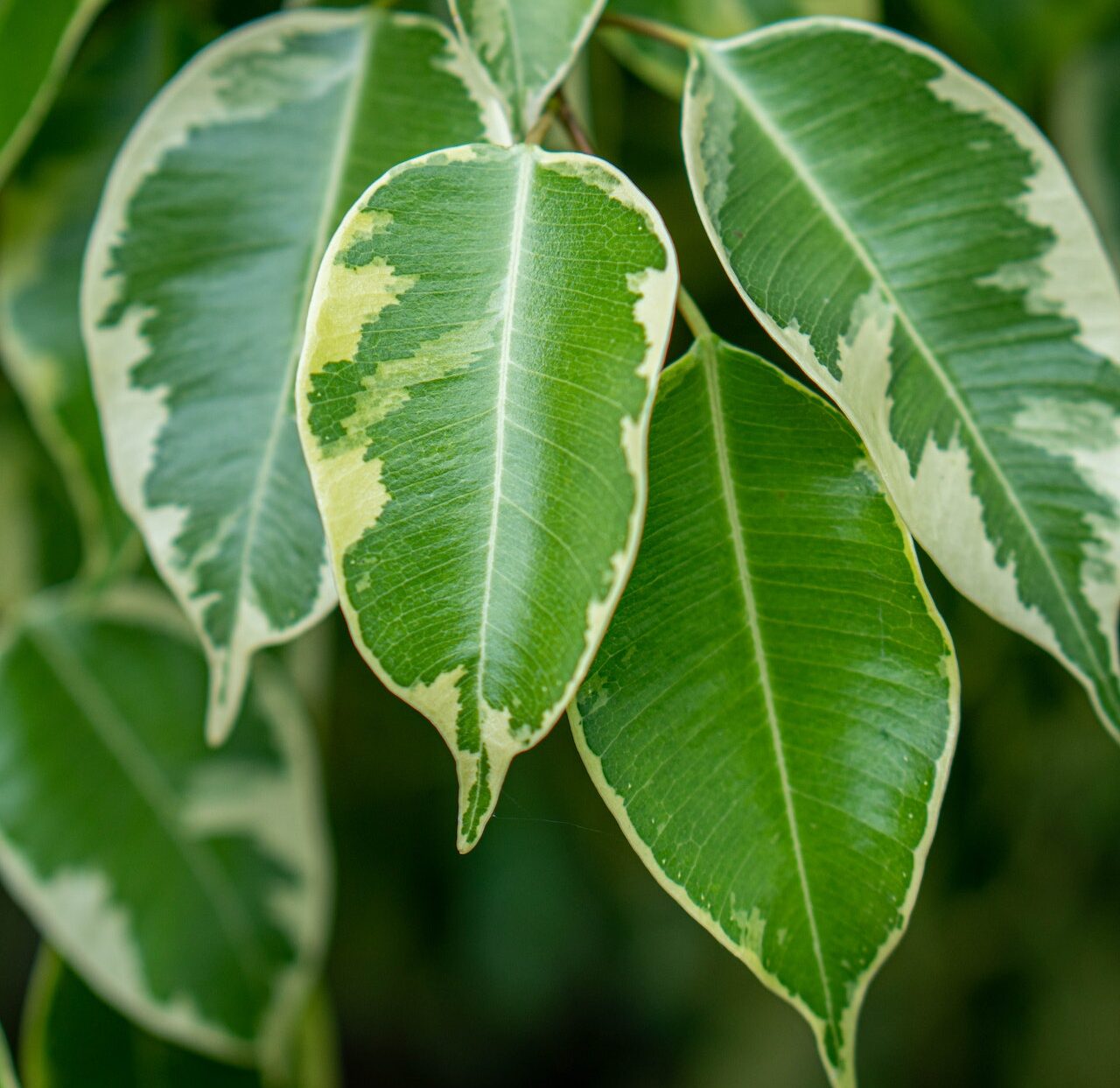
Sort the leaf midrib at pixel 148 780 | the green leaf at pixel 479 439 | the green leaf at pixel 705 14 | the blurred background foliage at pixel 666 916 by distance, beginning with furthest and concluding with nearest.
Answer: the blurred background foliage at pixel 666 916
the leaf midrib at pixel 148 780
the green leaf at pixel 705 14
the green leaf at pixel 479 439

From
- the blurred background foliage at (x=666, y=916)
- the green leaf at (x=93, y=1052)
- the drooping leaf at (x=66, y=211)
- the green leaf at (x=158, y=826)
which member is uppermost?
the drooping leaf at (x=66, y=211)

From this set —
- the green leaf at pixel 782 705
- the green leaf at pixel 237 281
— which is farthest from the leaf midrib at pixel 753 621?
the green leaf at pixel 237 281

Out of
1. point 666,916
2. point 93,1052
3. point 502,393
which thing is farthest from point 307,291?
point 666,916

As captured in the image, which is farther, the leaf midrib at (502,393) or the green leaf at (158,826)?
the green leaf at (158,826)

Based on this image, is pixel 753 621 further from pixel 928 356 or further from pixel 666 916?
pixel 666 916

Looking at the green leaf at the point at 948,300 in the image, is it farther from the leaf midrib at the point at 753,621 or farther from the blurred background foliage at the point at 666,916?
the blurred background foliage at the point at 666,916

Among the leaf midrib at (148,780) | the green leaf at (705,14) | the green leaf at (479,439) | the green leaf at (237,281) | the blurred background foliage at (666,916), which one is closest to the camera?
the green leaf at (479,439)
